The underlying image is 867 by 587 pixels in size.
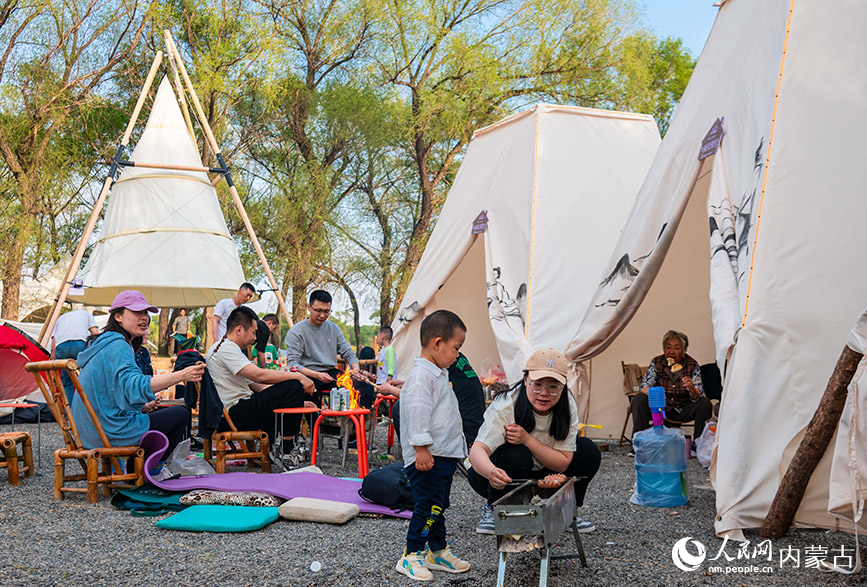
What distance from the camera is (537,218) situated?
284 inches

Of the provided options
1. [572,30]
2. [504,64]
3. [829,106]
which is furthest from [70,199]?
[829,106]

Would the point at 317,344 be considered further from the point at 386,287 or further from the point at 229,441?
the point at 386,287

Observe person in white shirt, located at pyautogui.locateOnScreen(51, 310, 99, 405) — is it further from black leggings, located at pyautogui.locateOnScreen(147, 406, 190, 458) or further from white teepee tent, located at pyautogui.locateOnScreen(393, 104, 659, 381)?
black leggings, located at pyautogui.locateOnScreen(147, 406, 190, 458)

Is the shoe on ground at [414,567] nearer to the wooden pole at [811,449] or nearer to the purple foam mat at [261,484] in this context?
the purple foam mat at [261,484]

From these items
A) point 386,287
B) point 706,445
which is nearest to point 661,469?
point 706,445

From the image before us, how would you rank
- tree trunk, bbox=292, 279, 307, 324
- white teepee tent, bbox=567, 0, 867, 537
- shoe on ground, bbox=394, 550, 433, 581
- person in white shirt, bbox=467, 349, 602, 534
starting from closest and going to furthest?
1. shoe on ground, bbox=394, 550, 433, 581
2. person in white shirt, bbox=467, 349, 602, 534
3. white teepee tent, bbox=567, 0, 867, 537
4. tree trunk, bbox=292, 279, 307, 324

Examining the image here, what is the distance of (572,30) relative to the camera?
16109mm

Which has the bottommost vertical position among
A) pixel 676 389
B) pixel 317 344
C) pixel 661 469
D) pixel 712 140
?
pixel 661 469

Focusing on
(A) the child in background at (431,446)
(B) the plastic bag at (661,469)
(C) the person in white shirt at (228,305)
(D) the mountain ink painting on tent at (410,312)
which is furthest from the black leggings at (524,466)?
(D) the mountain ink painting on tent at (410,312)

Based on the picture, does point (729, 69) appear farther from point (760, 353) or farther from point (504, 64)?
point (504, 64)

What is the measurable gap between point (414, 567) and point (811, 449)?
5.72 feet

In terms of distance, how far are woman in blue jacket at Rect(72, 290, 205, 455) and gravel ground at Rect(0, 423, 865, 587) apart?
0.43 m

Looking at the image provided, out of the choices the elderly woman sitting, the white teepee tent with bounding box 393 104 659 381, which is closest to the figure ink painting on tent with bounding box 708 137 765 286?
the elderly woman sitting

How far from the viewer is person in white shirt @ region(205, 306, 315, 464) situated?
5.36 m
